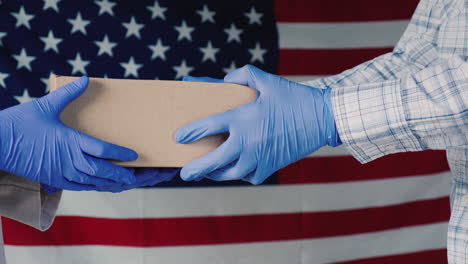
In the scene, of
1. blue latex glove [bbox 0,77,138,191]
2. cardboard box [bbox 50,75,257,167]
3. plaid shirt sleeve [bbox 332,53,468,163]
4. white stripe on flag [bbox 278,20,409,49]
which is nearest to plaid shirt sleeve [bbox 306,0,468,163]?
plaid shirt sleeve [bbox 332,53,468,163]

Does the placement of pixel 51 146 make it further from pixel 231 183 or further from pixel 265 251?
pixel 265 251

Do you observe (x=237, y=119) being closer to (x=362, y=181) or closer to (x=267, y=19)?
(x=267, y=19)

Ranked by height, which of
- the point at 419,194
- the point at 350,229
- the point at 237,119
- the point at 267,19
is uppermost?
the point at 267,19

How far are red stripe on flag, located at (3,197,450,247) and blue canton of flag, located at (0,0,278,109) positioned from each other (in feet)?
1.52

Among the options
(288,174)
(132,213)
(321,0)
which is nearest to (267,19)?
(321,0)

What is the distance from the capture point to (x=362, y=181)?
1916 millimetres

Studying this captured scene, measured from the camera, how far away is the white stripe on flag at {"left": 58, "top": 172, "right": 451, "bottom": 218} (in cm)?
171

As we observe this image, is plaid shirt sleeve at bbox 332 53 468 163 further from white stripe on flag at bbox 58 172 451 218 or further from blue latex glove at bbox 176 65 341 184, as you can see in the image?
white stripe on flag at bbox 58 172 451 218

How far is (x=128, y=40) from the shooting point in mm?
1677

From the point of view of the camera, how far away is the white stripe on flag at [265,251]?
1712 millimetres

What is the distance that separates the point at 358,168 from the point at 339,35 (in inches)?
19.9

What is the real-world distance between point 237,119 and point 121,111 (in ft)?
0.73

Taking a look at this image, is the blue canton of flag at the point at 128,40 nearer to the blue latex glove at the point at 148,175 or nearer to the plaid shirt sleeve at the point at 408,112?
the blue latex glove at the point at 148,175

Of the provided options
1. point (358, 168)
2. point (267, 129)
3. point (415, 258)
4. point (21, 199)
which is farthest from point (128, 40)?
point (415, 258)
